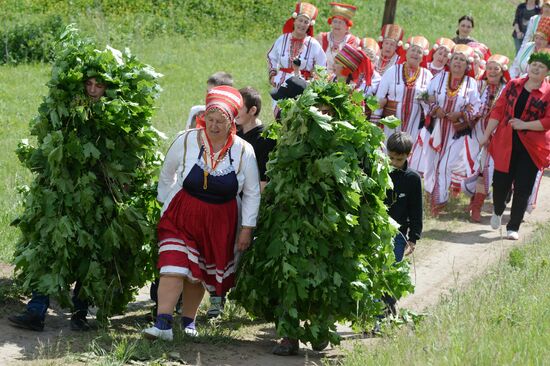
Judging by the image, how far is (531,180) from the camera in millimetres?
11414

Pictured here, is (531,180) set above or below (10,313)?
above

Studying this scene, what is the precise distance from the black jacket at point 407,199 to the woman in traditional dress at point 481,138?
4655 millimetres

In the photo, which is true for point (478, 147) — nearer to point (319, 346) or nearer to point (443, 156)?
point (443, 156)

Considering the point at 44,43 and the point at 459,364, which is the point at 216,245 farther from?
the point at 44,43

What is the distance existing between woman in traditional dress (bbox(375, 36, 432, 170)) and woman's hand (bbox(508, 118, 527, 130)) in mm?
1477

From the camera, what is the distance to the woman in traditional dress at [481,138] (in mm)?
12789

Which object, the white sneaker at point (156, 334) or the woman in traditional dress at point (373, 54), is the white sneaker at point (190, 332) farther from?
the woman in traditional dress at point (373, 54)

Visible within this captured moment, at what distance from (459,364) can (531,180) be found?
19.5ft

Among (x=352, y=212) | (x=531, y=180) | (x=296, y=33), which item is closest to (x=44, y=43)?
(x=296, y=33)

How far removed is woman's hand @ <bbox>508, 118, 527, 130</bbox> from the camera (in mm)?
11195

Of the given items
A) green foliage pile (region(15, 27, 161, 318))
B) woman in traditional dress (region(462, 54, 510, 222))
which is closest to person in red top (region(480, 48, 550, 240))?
woman in traditional dress (region(462, 54, 510, 222))

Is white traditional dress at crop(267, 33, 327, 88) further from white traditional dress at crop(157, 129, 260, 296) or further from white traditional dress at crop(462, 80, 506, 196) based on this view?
white traditional dress at crop(157, 129, 260, 296)

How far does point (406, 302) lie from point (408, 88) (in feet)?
13.1

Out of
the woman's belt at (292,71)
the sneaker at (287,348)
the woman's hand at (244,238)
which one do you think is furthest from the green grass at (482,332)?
the woman's belt at (292,71)
